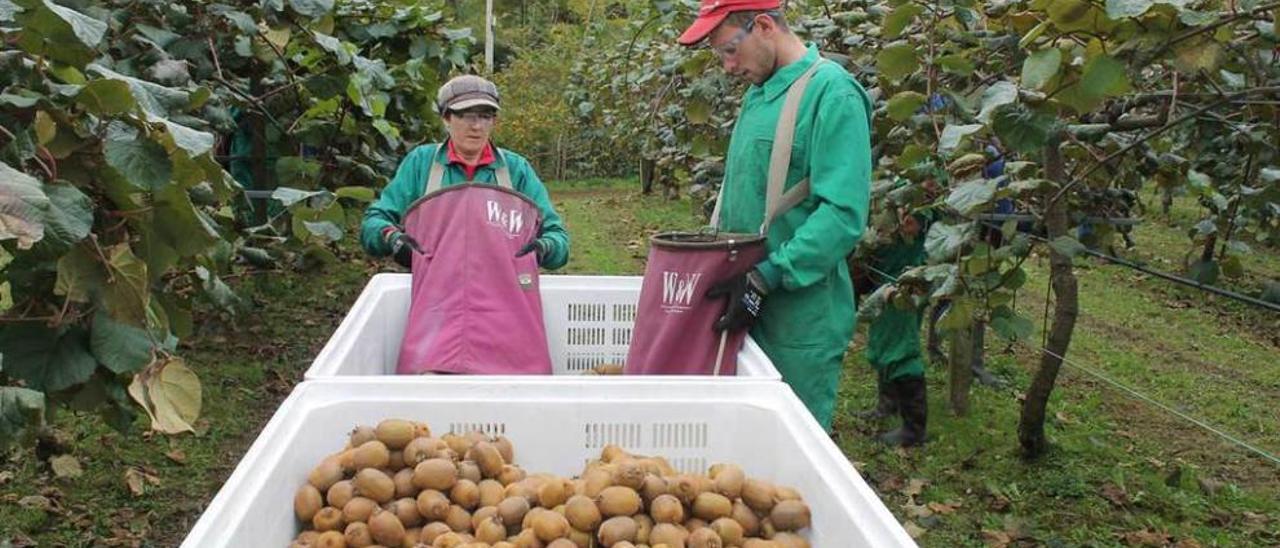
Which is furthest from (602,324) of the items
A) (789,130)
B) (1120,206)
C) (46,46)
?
(1120,206)

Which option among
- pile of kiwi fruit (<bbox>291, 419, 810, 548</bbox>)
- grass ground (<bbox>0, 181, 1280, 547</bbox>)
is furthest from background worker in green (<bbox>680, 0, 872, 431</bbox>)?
grass ground (<bbox>0, 181, 1280, 547</bbox>)

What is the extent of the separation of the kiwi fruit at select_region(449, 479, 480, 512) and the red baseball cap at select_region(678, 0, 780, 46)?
1.27 metres

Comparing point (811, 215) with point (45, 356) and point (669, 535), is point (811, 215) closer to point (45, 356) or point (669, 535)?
point (669, 535)

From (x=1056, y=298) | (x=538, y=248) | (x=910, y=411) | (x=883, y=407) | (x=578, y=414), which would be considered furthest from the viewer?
(x=883, y=407)

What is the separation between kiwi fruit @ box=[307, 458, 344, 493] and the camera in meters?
2.04

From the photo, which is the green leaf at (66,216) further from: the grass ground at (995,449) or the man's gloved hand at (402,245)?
the grass ground at (995,449)

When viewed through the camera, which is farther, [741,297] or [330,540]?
[741,297]

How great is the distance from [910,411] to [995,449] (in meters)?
0.39

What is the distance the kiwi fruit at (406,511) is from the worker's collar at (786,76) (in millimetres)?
1360

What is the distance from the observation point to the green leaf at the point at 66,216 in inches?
66.2

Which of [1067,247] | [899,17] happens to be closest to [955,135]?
[899,17]

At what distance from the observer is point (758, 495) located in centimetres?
200

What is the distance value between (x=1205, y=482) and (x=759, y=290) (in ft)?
8.94

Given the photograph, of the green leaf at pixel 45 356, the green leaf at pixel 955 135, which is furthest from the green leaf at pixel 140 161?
the green leaf at pixel 955 135
